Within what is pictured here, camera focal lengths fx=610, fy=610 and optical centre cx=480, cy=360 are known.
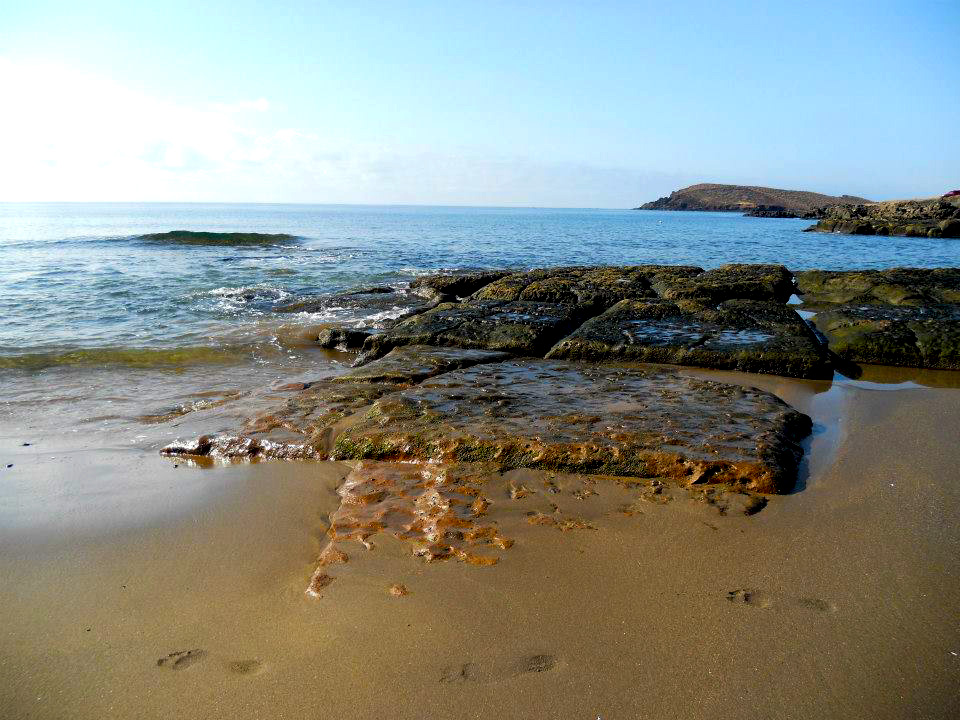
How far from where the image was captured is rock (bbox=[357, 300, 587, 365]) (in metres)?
6.72

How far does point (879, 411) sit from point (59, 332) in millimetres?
10495

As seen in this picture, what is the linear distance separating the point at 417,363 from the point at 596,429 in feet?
7.48

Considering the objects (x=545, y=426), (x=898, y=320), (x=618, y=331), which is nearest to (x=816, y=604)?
(x=545, y=426)

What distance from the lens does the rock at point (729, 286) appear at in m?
8.44

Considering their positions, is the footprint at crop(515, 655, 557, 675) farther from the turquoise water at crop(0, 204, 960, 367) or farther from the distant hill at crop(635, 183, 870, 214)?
the distant hill at crop(635, 183, 870, 214)

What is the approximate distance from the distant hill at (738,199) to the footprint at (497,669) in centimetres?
12064

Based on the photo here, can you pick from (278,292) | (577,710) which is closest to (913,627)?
(577,710)

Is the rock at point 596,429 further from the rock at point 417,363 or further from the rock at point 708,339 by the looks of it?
the rock at point 708,339

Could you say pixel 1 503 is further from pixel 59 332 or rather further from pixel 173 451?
pixel 59 332

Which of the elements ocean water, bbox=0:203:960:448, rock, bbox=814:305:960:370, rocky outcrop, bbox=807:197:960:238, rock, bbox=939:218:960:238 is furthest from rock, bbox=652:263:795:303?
rocky outcrop, bbox=807:197:960:238

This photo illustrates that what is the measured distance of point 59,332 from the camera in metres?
9.20

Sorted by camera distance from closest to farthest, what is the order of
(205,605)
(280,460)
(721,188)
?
(205,605)
(280,460)
(721,188)

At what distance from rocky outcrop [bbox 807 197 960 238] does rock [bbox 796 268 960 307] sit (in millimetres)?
32870

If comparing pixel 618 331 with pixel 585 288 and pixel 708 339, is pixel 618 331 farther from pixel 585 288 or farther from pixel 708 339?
pixel 585 288
